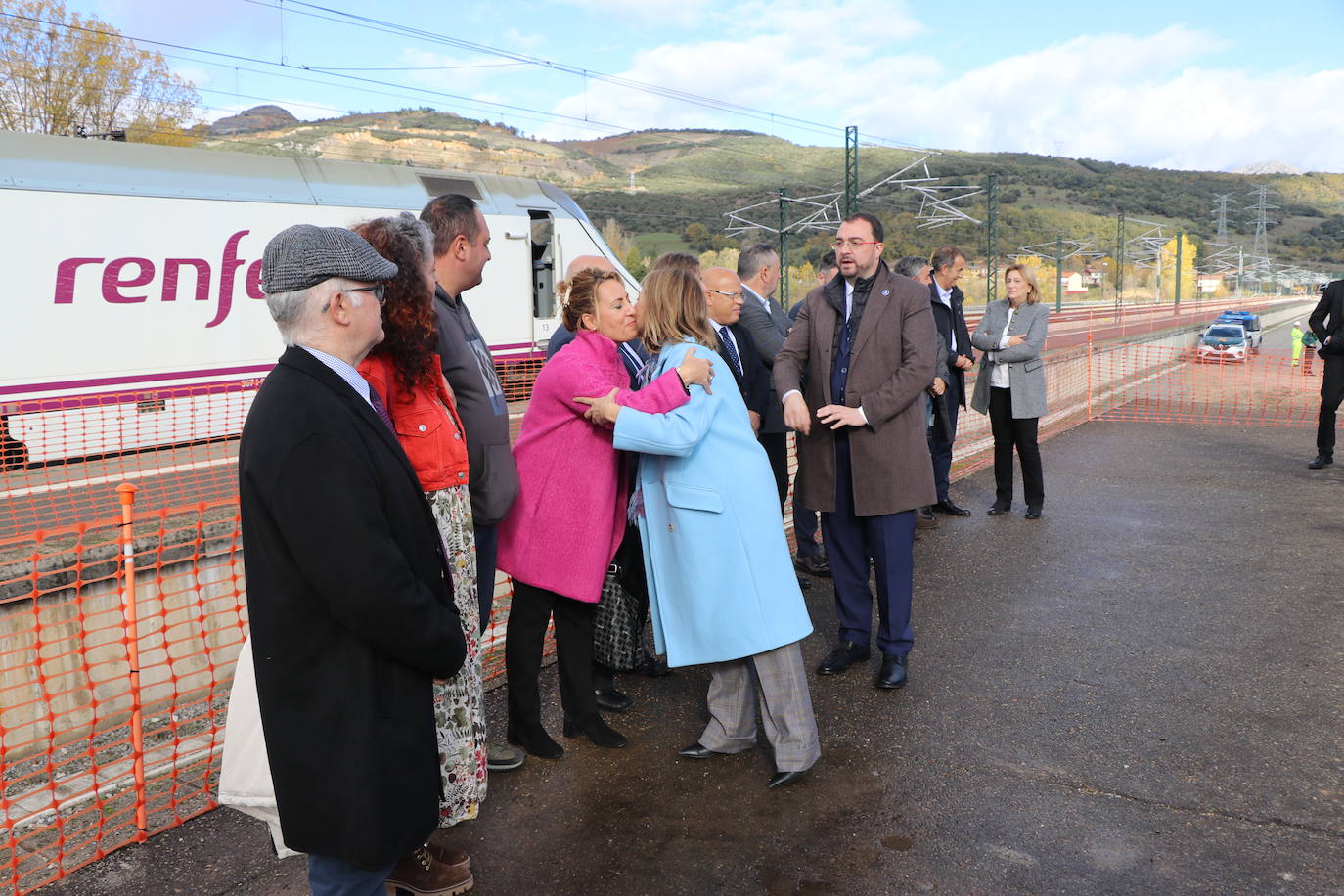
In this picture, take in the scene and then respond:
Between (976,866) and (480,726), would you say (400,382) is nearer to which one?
(480,726)

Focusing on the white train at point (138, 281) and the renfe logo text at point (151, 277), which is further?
the renfe logo text at point (151, 277)

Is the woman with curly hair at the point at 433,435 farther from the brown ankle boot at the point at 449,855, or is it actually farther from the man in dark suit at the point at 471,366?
the man in dark suit at the point at 471,366

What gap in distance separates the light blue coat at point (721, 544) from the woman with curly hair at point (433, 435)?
2.50 feet

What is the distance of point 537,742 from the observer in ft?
12.5

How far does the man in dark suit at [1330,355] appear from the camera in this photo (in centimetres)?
942

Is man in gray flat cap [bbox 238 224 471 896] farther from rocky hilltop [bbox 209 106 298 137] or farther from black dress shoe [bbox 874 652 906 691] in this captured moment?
rocky hilltop [bbox 209 106 298 137]

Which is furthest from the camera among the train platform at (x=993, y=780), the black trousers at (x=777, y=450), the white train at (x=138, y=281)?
the white train at (x=138, y=281)

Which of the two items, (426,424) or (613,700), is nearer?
(426,424)

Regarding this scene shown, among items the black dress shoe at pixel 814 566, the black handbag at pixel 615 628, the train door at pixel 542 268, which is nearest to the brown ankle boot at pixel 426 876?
the black handbag at pixel 615 628

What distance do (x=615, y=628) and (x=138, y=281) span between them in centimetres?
932

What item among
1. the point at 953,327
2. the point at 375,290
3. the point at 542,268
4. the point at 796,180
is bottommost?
the point at 953,327

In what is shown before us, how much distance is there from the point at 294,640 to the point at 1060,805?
260 centimetres

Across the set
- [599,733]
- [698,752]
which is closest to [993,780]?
[698,752]

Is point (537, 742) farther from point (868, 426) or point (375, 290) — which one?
point (375, 290)
